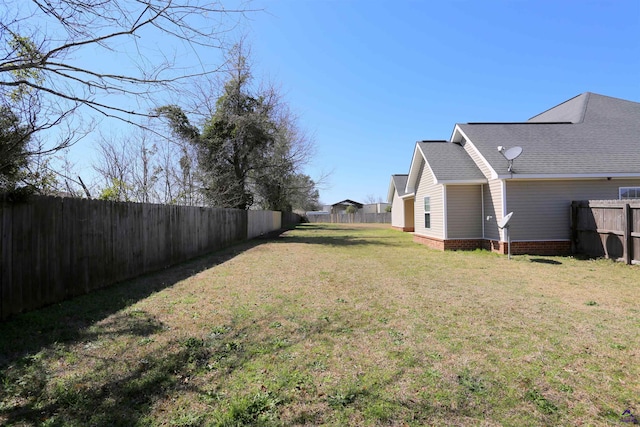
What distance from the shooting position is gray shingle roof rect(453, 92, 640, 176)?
10992 millimetres

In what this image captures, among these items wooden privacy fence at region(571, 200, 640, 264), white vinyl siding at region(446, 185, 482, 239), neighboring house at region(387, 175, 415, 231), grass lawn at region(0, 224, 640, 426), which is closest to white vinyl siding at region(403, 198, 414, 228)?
neighboring house at region(387, 175, 415, 231)

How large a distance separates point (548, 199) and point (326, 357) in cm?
1075

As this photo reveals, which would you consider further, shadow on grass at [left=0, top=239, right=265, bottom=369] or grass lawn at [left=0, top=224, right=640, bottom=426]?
shadow on grass at [left=0, top=239, right=265, bottom=369]

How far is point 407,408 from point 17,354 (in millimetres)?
3690

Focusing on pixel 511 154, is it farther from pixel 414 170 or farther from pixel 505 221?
pixel 414 170

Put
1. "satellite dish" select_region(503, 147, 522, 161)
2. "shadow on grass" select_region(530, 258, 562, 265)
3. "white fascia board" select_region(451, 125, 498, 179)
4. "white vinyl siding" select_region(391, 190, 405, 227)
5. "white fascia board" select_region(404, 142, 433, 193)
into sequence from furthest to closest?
"white vinyl siding" select_region(391, 190, 405, 227) → "white fascia board" select_region(404, 142, 433, 193) → "white fascia board" select_region(451, 125, 498, 179) → "satellite dish" select_region(503, 147, 522, 161) → "shadow on grass" select_region(530, 258, 562, 265)

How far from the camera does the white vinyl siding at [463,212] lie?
12438 millimetres

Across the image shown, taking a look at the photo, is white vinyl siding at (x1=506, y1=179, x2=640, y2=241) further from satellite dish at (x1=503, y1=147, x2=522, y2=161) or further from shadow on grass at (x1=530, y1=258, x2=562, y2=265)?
shadow on grass at (x1=530, y1=258, x2=562, y2=265)

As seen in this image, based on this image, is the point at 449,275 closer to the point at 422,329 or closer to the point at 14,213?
the point at 422,329

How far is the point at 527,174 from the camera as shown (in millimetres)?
10703

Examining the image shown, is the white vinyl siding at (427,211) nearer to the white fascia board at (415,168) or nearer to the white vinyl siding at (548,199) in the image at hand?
the white fascia board at (415,168)

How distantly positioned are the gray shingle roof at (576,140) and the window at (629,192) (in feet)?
1.93

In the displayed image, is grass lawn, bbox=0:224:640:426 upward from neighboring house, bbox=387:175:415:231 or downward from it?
downward

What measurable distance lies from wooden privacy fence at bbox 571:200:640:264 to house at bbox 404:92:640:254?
0.40 meters
